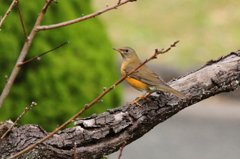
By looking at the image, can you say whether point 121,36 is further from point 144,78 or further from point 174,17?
point 144,78

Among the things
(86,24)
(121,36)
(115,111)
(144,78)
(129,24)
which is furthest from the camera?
(129,24)

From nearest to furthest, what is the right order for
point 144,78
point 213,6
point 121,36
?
point 144,78 < point 121,36 < point 213,6

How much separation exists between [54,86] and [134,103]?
69.9 inches


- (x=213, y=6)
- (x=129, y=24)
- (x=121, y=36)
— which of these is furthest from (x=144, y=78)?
(x=213, y=6)

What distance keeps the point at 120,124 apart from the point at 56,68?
2.11m

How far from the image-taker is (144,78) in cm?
441

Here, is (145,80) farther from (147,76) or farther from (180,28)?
(180,28)

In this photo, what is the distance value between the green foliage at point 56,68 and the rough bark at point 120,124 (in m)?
1.64

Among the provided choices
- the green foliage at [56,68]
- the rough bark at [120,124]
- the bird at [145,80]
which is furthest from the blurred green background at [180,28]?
the rough bark at [120,124]

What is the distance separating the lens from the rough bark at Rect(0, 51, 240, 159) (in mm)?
2914

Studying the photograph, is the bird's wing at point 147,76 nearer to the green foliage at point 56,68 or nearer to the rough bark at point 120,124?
the rough bark at point 120,124

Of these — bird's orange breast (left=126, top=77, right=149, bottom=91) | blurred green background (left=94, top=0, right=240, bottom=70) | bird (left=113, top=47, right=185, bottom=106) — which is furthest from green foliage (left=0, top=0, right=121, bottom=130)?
blurred green background (left=94, top=0, right=240, bottom=70)

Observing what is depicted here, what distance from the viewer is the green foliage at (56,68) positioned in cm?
509

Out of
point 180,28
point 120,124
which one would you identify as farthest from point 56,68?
point 180,28
